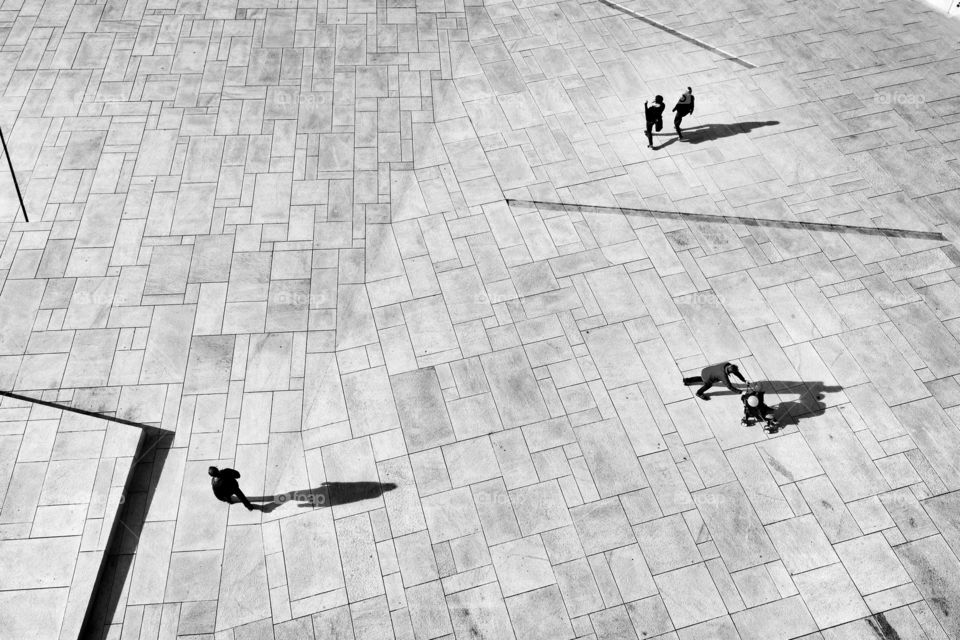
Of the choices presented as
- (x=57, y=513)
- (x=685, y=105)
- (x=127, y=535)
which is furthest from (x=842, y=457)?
(x=57, y=513)

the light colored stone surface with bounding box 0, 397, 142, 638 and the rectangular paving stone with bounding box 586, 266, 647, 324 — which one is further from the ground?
the rectangular paving stone with bounding box 586, 266, 647, 324

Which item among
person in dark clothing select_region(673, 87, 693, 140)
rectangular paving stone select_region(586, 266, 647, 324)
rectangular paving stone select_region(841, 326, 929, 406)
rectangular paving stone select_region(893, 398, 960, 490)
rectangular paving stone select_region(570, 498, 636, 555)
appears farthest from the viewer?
person in dark clothing select_region(673, 87, 693, 140)

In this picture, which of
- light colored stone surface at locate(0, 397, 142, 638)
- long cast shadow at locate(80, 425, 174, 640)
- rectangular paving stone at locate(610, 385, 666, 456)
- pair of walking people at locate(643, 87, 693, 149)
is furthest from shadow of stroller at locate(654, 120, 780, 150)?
light colored stone surface at locate(0, 397, 142, 638)

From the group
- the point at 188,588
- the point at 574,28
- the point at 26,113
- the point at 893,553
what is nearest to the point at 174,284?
the point at 188,588

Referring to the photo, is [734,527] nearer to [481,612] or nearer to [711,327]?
[711,327]

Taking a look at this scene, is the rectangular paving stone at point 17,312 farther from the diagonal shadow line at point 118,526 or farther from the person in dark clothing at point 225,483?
the person in dark clothing at point 225,483

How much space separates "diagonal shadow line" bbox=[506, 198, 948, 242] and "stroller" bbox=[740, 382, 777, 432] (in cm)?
363

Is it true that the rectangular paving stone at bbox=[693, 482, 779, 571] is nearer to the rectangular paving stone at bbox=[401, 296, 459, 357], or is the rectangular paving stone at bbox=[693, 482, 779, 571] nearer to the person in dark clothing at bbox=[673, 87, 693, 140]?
the rectangular paving stone at bbox=[401, 296, 459, 357]

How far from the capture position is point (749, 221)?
12.3m

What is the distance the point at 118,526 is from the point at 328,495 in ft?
8.99

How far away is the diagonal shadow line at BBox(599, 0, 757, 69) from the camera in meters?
15.0

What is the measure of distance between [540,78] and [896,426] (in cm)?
950

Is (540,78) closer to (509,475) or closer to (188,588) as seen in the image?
(509,475)

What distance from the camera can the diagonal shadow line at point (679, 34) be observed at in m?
15.0
